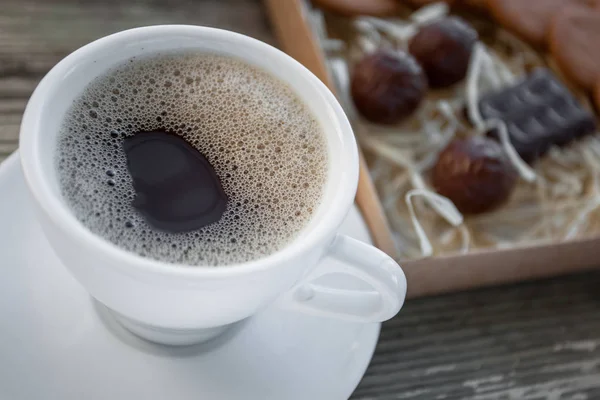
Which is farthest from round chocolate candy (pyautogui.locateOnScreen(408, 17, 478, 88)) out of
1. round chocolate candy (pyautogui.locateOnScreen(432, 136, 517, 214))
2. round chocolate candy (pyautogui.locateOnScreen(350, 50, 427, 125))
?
round chocolate candy (pyautogui.locateOnScreen(432, 136, 517, 214))

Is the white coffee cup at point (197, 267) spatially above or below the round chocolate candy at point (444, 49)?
above

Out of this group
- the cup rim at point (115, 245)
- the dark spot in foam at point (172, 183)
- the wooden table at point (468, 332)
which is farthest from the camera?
the wooden table at point (468, 332)

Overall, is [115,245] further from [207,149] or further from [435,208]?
[435,208]

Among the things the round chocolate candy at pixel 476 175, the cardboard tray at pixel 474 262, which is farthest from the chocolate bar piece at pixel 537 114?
the cardboard tray at pixel 474 262

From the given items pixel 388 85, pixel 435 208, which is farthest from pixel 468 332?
pixel 388 85

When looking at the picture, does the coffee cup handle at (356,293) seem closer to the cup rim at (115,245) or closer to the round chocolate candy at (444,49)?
the cup rim at (115,245)

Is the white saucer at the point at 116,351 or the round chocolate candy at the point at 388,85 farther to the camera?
the round chocolate candy at the point at 388,85
